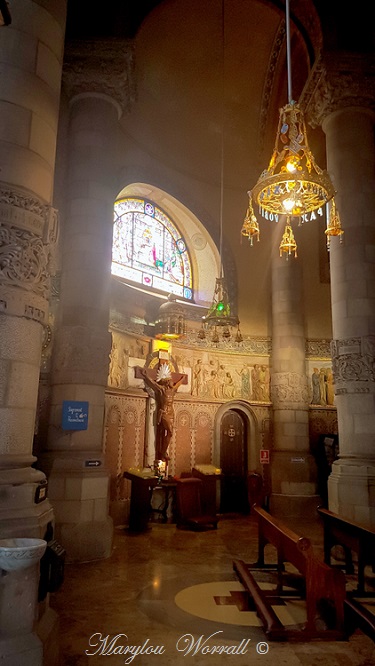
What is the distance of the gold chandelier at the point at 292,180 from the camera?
586 cm

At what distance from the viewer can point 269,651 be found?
14.4ft

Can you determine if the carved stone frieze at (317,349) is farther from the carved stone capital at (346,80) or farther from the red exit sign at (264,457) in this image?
the carved stone capital at (346,80)

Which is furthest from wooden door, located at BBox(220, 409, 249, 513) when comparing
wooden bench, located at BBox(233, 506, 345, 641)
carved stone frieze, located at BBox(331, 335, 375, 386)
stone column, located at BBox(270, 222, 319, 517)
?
wooden bench, located at BBox(233, 506, 345, 641)

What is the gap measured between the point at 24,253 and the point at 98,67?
676 cm

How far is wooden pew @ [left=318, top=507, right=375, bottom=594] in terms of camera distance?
5949 millimetres

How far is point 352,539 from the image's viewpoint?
6430 millimetres

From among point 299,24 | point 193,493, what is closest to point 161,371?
point 193,493

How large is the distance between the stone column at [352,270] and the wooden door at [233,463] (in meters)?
4.54

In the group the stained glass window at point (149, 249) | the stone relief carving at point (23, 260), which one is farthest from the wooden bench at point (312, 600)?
the stained glass window at point (149, 249)

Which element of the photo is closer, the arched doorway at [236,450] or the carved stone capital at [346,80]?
the carved stone capital at [346,80]

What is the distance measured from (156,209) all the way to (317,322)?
576 cm

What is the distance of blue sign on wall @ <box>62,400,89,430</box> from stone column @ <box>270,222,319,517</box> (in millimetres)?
7035

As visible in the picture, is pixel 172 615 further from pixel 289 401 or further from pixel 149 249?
pixel 149 249

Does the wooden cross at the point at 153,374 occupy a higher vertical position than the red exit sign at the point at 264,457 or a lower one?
higher
